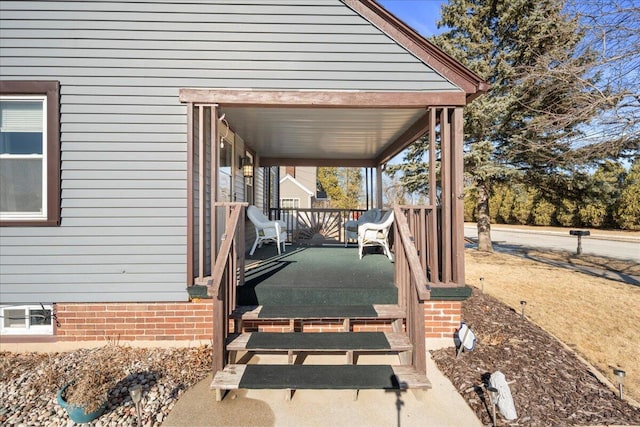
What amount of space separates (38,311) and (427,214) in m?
4.43

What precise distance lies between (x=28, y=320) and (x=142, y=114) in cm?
255

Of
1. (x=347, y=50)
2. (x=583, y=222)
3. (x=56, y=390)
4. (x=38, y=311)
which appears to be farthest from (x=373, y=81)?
(x=583, y=222)

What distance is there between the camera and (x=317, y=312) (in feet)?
9.73

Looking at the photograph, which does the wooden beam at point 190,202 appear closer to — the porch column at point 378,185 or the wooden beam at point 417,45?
the wooden beam at point 417,45

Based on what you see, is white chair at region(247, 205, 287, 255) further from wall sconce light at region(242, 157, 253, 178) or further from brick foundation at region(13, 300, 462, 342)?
brick foundation at region(13, 300, 462, 342)

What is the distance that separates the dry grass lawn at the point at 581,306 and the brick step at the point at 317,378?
6.87 feet

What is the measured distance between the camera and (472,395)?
98.2 inches

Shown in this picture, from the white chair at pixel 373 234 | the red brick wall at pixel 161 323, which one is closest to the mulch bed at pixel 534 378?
the red brick wall at pixel 161 323

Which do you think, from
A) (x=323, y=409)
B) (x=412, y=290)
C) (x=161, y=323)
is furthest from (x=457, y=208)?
(x=161, y=323)

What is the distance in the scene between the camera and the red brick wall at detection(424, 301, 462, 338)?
3.35 metres

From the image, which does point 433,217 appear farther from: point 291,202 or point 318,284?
point 291,202

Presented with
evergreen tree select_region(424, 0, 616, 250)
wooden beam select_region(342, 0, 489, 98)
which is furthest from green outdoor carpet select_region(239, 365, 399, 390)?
evergreen tree select_region(424, 0, 616, 250)

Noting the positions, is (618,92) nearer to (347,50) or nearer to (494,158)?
(494,158)

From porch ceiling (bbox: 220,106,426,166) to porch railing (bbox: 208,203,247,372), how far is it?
5.17 ft
